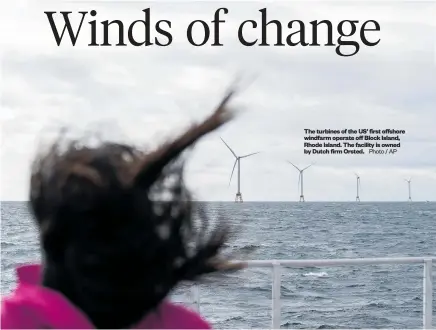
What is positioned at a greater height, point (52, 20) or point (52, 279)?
point (52, 20)

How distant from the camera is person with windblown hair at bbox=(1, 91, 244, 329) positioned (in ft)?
2.68

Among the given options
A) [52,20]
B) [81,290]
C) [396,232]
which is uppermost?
[52,20]

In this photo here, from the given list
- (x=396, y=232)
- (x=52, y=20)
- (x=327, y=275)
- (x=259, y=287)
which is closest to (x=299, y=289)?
(x=259, y=287)

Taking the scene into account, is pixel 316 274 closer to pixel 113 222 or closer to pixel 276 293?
pixel 276 293

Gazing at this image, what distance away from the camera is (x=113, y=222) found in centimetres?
83

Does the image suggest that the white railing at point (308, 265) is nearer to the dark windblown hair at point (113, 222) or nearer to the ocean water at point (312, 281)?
the ocean water at point (312, 281)

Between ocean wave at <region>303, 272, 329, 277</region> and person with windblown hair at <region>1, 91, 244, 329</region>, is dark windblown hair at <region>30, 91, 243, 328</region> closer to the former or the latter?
person with windblown hair at <region>1, 91, 244, 329</region>

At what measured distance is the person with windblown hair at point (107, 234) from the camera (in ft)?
2.68

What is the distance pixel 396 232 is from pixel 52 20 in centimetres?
6424

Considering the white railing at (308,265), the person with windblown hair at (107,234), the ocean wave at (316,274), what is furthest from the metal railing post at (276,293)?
the ocean wave at (316,274)

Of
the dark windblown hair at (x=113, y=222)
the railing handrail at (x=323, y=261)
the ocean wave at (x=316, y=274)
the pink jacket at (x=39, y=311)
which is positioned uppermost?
the dark windblown hair at (x=113, y=222)

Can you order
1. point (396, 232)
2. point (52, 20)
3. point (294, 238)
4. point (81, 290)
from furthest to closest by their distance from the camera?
point (396, 232), point (294, 238), point (52, 20), point (81, 290)

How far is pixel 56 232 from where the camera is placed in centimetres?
84

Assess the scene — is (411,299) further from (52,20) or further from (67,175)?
(67,175)
